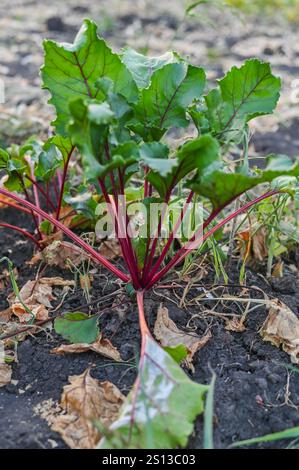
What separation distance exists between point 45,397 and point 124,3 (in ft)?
19.5

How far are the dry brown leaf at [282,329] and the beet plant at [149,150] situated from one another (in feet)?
1.09

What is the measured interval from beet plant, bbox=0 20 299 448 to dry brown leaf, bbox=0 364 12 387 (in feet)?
0.77

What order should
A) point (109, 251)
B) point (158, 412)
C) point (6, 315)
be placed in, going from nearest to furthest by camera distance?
point (158, 412) < point (6, 315) < point (109, 251)

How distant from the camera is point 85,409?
1.67 meters

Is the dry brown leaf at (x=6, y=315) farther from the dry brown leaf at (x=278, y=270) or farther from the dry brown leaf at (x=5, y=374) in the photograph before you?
the dry brown leaf at (x=278, y=270)

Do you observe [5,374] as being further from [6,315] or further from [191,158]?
[191,158]

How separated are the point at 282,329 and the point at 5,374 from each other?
0.87m

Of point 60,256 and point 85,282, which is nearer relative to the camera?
point 85,282

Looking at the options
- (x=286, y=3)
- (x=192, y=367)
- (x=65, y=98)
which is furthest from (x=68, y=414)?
(x=286, y=3)

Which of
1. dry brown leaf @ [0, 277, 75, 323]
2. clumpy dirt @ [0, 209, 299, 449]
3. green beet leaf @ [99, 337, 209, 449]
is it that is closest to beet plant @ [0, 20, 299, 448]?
green beet leaf @ [99, 337, 209, 449]

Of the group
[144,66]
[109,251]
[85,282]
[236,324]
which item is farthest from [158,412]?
[144,66]

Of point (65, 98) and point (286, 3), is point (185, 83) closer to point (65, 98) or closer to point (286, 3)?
point (65, 98)

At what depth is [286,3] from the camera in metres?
7.31

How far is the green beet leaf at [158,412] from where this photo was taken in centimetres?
149
